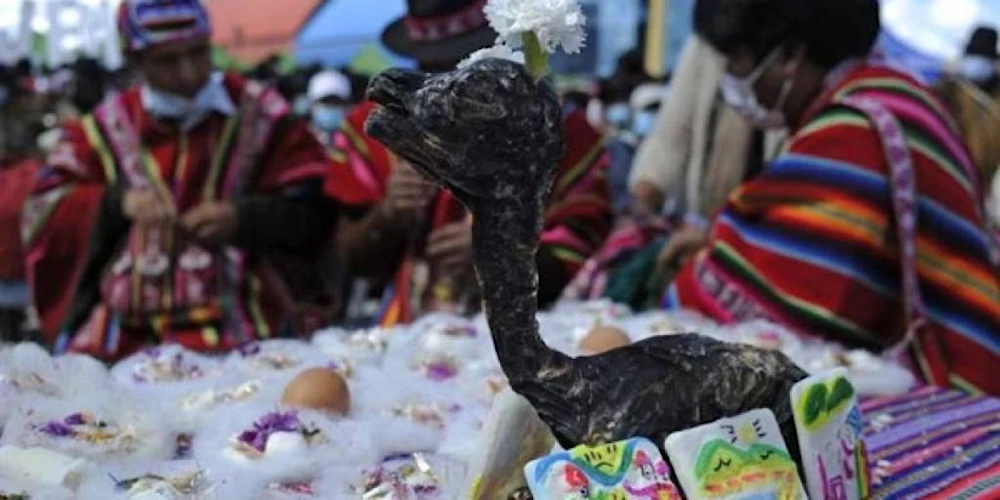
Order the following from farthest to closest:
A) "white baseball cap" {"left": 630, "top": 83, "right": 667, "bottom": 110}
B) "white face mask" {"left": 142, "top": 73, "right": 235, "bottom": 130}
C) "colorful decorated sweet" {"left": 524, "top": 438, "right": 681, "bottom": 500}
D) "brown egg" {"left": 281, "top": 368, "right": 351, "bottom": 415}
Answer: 1. "white baseball cap" {"left": 630, "top": 83, "right": 667, "bottom": 110}
2. "white face mask" {"left": 142, "top": 73, "right": 235, "bottom": 130}
3. "brown egg" {"left": 281, "top": 368, "right": 351, "bottom": 415}
4. "colorful decorated sweet" {"left": 524, "top": 438, "right": 681, "bottom": 500}

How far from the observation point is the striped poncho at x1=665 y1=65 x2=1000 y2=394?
76.0 inches

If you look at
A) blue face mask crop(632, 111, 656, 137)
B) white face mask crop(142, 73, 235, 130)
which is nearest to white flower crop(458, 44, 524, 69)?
white face mask crop(142, 73, 235, 130)

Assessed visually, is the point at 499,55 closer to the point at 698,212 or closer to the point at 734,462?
the point at 734,462

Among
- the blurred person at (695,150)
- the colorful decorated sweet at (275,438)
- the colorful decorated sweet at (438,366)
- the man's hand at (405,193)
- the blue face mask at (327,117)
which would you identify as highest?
the colorful decorated sweet at (275,438)

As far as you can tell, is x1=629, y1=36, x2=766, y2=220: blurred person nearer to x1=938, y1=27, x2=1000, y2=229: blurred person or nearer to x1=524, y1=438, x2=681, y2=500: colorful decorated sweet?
x1=938, y1=27, x2=1000, y2=229: blurred person

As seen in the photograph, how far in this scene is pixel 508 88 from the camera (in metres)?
0.92

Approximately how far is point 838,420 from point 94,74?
707 centimetres

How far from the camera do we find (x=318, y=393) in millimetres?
1335

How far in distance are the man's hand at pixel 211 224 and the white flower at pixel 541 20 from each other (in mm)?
1673

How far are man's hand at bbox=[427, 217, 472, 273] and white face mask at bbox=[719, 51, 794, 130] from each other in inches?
22.9

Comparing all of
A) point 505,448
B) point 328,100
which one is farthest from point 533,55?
point 328,100

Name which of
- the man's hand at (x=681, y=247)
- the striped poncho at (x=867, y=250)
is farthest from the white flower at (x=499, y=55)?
the man's hand at (x=681, y=247)

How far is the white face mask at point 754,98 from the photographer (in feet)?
7.32

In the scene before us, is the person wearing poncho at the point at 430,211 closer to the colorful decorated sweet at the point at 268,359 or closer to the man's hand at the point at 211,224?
the man's hand at the point at 211,224
